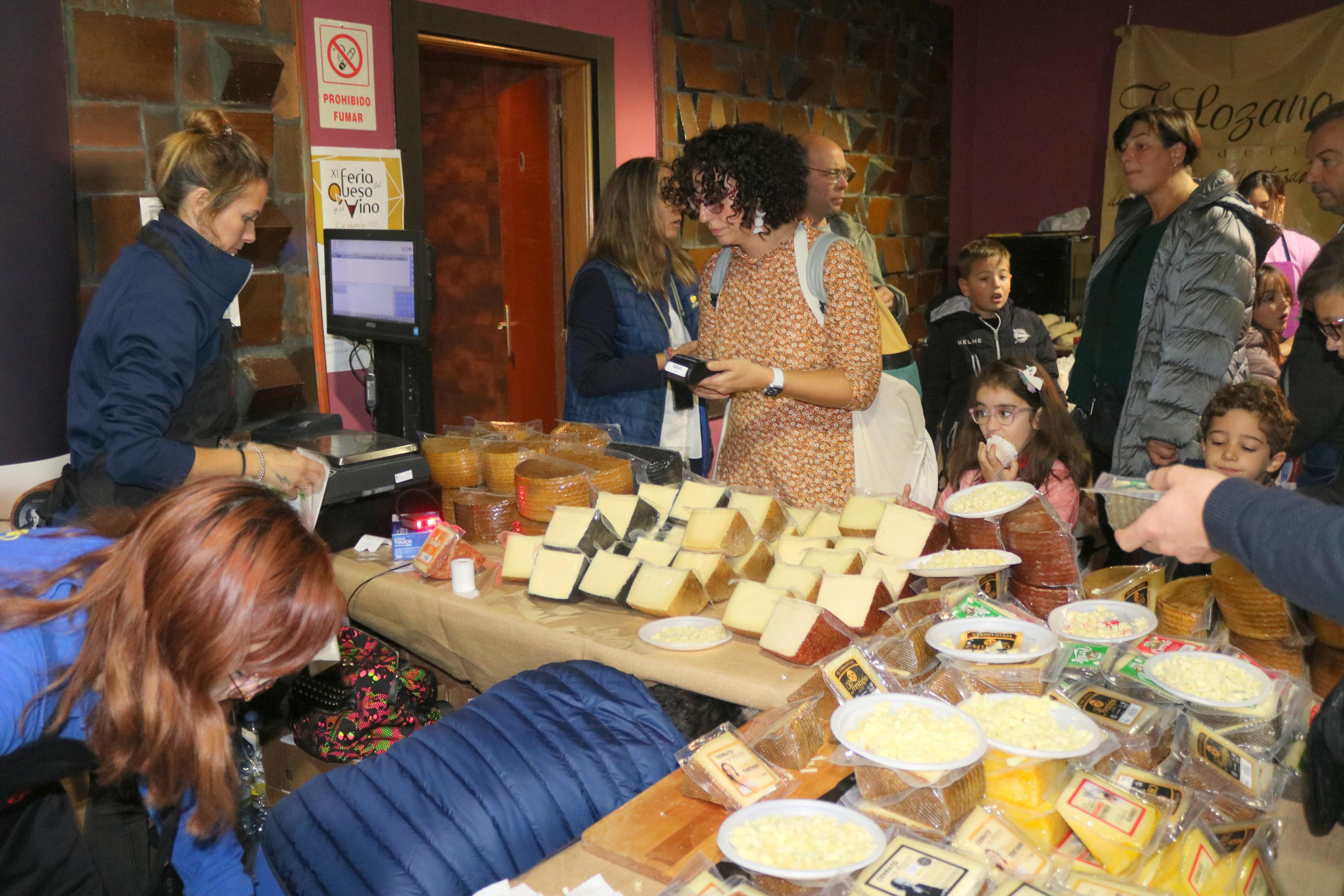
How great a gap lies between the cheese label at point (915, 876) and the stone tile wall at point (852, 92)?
404 cm

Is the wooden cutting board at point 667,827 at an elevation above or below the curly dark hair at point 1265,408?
below

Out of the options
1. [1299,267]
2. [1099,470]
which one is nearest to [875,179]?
[1299,267]

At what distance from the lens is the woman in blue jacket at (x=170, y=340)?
6.24 ft

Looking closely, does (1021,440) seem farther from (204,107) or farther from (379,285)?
(204,107)

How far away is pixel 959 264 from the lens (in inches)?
161

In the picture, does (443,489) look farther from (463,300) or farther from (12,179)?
(463,300)

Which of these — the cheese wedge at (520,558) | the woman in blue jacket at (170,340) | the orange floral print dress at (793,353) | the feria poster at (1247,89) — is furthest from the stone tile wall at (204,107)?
the feria poster at (1247,89)

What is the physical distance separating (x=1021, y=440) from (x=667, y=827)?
171 cm

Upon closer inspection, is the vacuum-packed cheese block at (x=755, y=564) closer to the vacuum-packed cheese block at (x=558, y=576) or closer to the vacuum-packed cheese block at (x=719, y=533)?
the vacuum-packed cheese block at (x=719, y=533)

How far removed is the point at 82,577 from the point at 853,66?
557cm

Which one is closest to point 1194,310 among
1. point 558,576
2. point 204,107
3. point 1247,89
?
point 558,576

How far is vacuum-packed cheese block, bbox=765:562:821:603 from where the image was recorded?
195cm

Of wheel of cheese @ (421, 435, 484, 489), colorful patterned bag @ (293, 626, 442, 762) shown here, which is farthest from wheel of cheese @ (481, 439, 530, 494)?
colorful patterned bag @ (293, 626, 442, 762)

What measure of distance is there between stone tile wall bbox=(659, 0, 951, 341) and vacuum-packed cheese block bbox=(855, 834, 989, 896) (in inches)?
159
